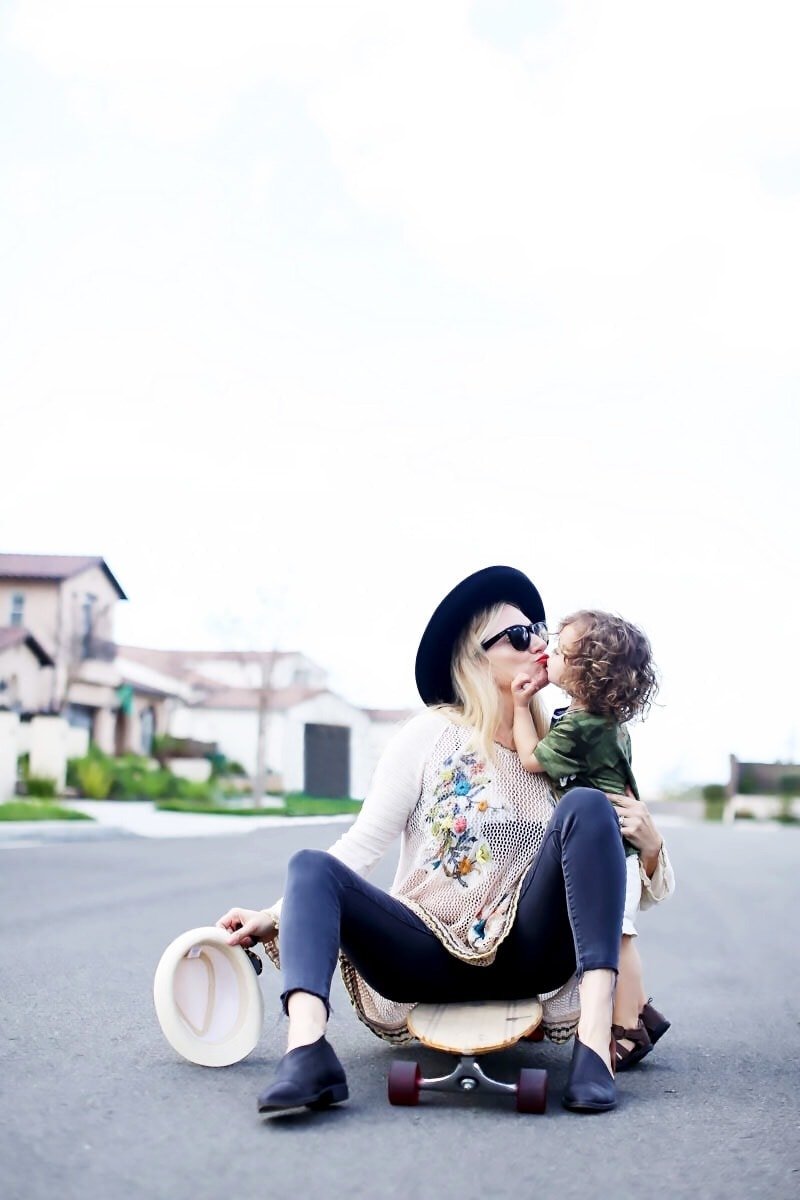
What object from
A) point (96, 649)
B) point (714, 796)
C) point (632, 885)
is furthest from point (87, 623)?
point (632, 885)

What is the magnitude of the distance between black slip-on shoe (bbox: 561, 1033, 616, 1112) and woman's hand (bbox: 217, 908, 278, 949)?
0.80 m

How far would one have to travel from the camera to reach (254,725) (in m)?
51.1

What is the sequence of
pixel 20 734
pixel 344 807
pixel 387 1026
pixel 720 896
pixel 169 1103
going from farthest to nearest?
pixel 344 807 < pixel 20 734 < pixel 720 896 < pixel 387 1026 < pixel 169 1103

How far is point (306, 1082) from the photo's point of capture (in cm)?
288

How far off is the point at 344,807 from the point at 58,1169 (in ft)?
130

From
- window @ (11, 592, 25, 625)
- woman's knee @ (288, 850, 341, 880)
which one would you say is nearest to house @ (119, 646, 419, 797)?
window @ (11, 592, 25, 625)

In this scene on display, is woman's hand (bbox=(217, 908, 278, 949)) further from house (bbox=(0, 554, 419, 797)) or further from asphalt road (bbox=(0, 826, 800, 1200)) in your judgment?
house (bbox=(0, 554, 419, 797))

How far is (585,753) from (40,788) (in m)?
26.9

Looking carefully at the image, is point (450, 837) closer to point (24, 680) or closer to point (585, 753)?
point (585, 753)

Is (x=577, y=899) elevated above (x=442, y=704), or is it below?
below

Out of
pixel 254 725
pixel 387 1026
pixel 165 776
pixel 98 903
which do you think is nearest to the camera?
pixel 387 1026

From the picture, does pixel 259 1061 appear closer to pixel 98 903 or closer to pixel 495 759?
pixel 495 759

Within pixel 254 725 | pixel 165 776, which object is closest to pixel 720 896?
pixel 165 776

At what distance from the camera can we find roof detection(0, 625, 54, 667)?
34.1 meters
